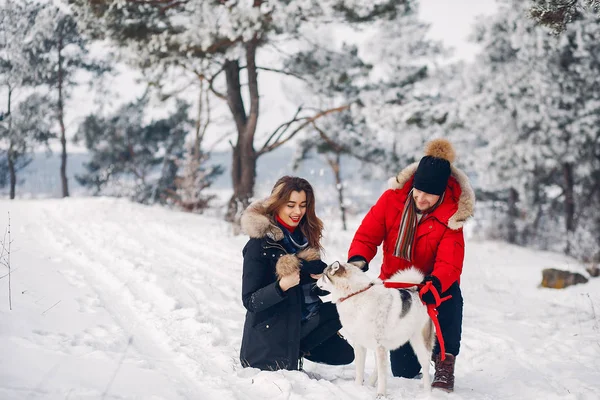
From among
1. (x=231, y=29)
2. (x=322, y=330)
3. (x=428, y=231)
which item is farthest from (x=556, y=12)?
(x=231, y=29)

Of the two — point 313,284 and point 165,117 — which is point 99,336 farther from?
point 165,117

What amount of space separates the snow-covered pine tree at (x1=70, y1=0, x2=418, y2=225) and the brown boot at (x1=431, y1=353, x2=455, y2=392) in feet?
21.5

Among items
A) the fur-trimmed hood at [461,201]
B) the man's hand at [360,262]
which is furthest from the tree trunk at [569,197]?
the man's hand at [360,262]

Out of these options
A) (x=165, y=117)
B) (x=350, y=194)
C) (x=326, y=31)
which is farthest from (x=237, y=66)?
(x=350, y=194)

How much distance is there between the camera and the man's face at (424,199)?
3.62m

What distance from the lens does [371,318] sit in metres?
3.11

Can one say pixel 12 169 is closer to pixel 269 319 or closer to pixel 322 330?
pixel 269 319

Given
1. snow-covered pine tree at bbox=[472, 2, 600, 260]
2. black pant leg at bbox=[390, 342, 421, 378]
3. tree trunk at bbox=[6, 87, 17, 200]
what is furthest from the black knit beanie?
tree trunk at bbox=[6, 87, 17, 200]

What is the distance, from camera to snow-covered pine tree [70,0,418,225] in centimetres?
958

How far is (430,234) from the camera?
3668 mm

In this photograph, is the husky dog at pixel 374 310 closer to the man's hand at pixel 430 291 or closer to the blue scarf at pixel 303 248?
the man's hand at pixel 430 291

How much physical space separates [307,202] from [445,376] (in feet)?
5.52

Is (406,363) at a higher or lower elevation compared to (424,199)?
lower

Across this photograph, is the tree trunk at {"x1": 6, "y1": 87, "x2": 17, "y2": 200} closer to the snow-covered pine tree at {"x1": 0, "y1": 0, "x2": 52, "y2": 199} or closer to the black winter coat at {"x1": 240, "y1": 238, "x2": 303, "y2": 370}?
the snow-covered pine tree at {"x1": 0, "y1": 0, "x2": 52, "y2": 199}
